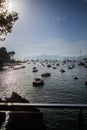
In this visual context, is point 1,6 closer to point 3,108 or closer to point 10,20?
point 10,20

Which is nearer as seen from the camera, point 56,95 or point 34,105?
point 34,105

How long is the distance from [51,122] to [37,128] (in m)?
24.0

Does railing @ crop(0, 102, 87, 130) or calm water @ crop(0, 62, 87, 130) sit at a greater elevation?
railing @ crop(0, 102, 87, 130)

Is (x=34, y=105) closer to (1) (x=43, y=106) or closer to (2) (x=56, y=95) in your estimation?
(1) (x=43, y=106)

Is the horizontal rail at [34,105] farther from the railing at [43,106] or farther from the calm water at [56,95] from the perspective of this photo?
the calm water at [56,95]

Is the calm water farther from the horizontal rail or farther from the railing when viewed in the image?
the horizontal rail

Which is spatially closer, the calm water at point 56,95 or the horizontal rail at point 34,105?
the horizontal rail at point 34,105

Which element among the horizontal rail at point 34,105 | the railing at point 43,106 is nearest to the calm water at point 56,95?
the railing at point 43,106

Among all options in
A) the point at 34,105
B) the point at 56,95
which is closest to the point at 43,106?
the point at 34,105

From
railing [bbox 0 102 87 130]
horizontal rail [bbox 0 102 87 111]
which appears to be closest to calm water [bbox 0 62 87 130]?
railing [bbox 0 102 87 130]

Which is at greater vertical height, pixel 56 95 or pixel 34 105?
pixel 34 105

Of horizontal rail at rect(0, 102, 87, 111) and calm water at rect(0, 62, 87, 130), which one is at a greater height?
horizontal rail at rect(0, 102, 87, 111)

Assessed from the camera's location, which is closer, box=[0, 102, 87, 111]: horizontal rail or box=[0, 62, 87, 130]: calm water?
box=[0, 102, 87, 111]: horizontal rail

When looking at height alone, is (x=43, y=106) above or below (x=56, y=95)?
above
